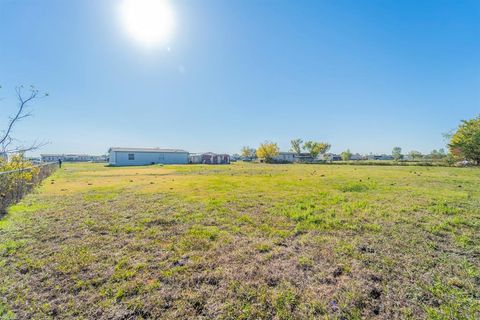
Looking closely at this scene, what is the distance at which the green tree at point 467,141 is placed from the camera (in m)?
28.8

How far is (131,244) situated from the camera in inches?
150

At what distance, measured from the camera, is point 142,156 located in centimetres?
4406

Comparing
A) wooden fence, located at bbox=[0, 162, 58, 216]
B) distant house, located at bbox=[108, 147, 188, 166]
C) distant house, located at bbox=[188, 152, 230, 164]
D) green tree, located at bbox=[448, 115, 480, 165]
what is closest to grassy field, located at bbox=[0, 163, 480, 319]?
wooden fence, located at bbox=[0, 162, 58, 216]

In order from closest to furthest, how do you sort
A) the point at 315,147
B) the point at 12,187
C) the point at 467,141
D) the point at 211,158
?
1. the point at 12,187
2. the point at 467,141
3. the point at 211,158
4. the point at 315,147

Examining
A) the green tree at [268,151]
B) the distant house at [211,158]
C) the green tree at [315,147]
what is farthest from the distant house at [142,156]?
the green tree at [315,147]

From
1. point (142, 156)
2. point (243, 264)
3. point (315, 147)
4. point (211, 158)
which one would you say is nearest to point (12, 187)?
point (243, 264)

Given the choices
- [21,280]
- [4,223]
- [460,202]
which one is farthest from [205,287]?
[460,202]

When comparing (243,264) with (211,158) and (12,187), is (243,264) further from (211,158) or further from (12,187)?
(211,158)

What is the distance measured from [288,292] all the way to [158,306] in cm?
147

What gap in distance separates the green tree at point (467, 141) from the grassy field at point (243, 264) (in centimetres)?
3474

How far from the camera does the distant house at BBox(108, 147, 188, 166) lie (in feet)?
136

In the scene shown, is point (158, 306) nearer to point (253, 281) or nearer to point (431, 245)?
point (253, 281)

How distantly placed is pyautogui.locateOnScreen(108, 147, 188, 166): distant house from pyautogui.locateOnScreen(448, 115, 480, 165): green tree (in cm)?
4948

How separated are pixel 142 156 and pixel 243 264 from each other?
4584 cm
